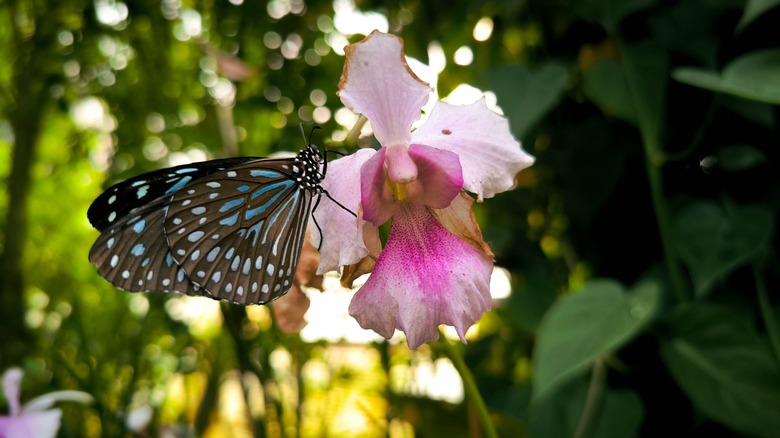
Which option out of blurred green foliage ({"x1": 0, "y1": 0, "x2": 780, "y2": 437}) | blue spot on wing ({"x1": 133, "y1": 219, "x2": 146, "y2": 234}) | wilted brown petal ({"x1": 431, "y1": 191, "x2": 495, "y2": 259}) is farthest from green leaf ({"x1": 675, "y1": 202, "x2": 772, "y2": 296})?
blue spot on wing ({"x1": 133, "y1": 219, "x2": 146, "y2": 234})

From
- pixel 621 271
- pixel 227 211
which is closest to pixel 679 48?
pixel 621 271

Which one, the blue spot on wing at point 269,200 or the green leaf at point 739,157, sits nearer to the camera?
the blue spot on wing at point 269,200

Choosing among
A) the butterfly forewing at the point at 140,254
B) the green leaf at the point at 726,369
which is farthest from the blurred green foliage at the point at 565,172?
the butterfly forewing at the point at 140,254

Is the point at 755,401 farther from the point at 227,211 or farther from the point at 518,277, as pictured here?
the point at 227,211

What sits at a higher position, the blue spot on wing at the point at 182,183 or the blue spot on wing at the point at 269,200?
the blue spot on wing at the point at 182,183

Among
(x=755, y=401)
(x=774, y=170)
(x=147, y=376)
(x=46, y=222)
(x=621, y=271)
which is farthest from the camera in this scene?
(x=46, y=222)

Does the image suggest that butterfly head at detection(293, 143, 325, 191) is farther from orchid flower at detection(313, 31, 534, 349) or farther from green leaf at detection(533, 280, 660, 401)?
green leaf at detection(533, 280, 660, 401)

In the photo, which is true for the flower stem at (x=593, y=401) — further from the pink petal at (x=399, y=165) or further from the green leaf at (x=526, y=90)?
the pink petal at (x=399, y=165)
